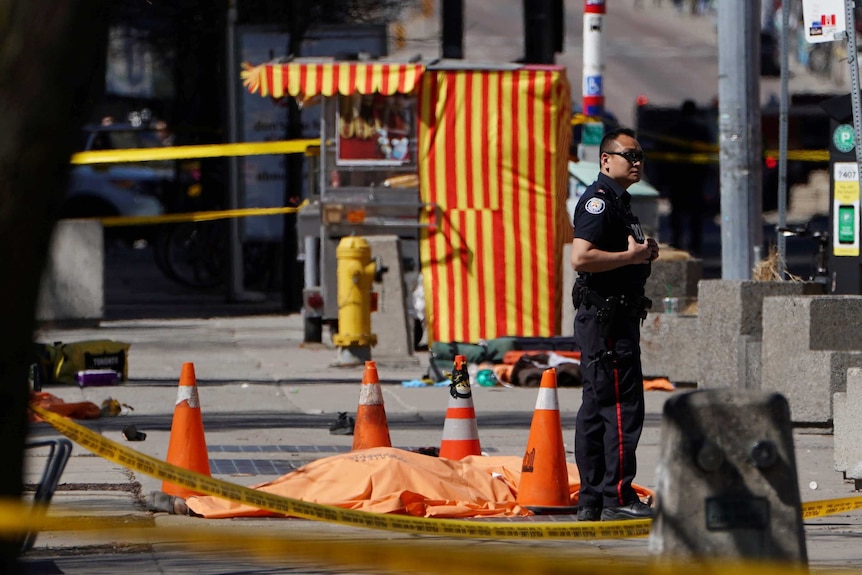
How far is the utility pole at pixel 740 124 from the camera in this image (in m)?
12.2

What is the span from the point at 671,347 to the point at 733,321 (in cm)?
108

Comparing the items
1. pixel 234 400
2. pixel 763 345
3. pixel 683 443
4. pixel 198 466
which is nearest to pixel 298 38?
pixel 234 400

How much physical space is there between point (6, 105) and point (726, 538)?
2046 millimetres

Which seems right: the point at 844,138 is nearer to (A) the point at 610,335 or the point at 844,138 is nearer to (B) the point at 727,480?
(A) the point at 610,335

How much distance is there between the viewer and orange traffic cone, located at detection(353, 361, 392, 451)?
8.20 m

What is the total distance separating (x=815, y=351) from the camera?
9953mm

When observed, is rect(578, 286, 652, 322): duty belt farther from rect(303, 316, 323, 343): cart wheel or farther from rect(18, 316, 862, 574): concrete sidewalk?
rect(303, 316, 323, 343): cart wheel

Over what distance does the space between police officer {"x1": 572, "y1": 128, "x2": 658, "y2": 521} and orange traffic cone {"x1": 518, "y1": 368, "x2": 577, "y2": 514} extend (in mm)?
274

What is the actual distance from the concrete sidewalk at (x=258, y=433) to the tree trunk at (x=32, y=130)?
390mm

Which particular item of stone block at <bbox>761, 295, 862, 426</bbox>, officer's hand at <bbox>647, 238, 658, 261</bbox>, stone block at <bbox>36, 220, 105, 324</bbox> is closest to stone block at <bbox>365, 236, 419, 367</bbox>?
stone block at <bbox>36, 220, 105, 324</bbox>

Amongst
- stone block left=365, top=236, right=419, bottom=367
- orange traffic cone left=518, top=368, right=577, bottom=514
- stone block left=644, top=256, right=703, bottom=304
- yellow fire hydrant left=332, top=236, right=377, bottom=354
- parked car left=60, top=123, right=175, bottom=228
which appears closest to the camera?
orange traffic cone left=518, top=368, right=577, bottom=514

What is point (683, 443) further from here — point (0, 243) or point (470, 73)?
point (470, 73)

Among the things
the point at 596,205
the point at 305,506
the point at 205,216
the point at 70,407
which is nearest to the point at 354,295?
the point at 70,407

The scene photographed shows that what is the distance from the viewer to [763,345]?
10.5 m
